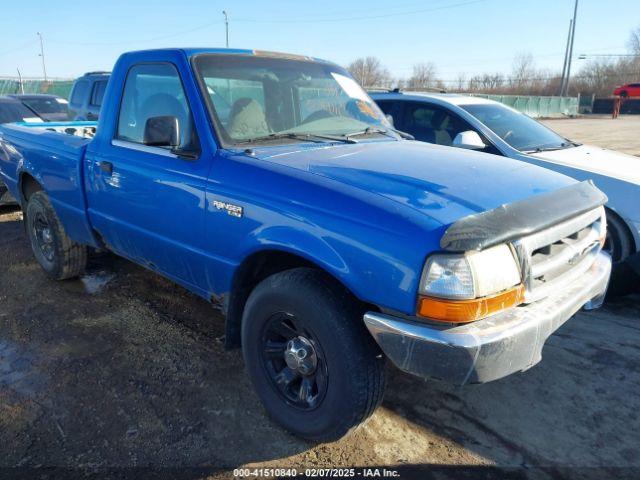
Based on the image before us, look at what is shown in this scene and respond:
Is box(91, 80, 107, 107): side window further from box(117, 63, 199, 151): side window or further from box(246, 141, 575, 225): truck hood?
box(246, 141, 575, 225): truck hood

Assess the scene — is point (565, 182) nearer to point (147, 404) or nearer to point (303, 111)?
point (303, 111)

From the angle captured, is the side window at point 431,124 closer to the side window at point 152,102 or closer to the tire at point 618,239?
the tire at point 618,239

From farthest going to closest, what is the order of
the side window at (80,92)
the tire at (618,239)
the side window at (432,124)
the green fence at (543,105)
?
the green fence at (543,105) → the side window at (80,92) → the side window at (432,124) → the tire at (618,239)

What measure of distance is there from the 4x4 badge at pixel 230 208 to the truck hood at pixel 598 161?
3.43m

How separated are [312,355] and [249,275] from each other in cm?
60

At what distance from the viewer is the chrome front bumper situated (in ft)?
6.68

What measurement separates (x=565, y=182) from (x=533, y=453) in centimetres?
146

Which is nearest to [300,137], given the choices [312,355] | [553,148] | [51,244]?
[312,355]

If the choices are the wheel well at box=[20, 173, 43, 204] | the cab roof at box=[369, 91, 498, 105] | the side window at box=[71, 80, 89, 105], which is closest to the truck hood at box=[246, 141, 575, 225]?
the cab roof at box=[369, 91, 498, 105]

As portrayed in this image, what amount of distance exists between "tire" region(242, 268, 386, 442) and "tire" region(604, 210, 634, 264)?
3097 millimetres

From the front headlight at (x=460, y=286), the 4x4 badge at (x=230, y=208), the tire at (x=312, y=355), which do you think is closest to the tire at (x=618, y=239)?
the front headlight at (x=460, y=286)

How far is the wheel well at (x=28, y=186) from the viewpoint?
4.94 metres

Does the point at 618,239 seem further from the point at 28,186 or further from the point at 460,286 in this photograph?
the point at 28,186

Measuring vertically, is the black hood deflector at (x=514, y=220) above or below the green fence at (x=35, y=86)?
below
